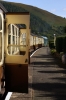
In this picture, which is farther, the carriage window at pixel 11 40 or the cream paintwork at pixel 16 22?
the carriage window at pixel 11 40

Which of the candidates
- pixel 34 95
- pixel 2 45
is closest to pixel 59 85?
pixel 34 95

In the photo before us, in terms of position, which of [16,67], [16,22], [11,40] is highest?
[16,22]

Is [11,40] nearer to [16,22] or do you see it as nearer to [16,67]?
[16,22]

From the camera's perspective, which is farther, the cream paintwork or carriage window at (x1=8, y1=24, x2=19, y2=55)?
carriage window at (x1=8, y1=24, x2=19, y2=55)

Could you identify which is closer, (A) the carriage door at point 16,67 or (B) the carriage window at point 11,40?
(A) the carriage door at point 16,67

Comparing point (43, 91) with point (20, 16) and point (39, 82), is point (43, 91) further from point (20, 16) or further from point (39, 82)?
point (20, 16)

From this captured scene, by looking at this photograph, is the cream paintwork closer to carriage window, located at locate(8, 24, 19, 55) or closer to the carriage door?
the carriage door

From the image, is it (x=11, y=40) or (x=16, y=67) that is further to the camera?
(x=11, y=40)

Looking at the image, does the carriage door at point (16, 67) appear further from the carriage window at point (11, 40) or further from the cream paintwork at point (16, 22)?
the carriage window at point (11, 40)

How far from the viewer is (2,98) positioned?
274 inches

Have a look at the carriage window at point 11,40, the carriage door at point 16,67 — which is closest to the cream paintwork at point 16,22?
the carriage door at point 16,67

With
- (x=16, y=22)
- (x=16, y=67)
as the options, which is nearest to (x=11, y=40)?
(x=16, y=22)

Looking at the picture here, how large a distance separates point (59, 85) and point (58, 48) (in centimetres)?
1491

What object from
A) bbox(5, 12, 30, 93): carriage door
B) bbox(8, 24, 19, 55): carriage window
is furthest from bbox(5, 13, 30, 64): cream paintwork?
bbox(8, 24, 19, 55): carriage window
